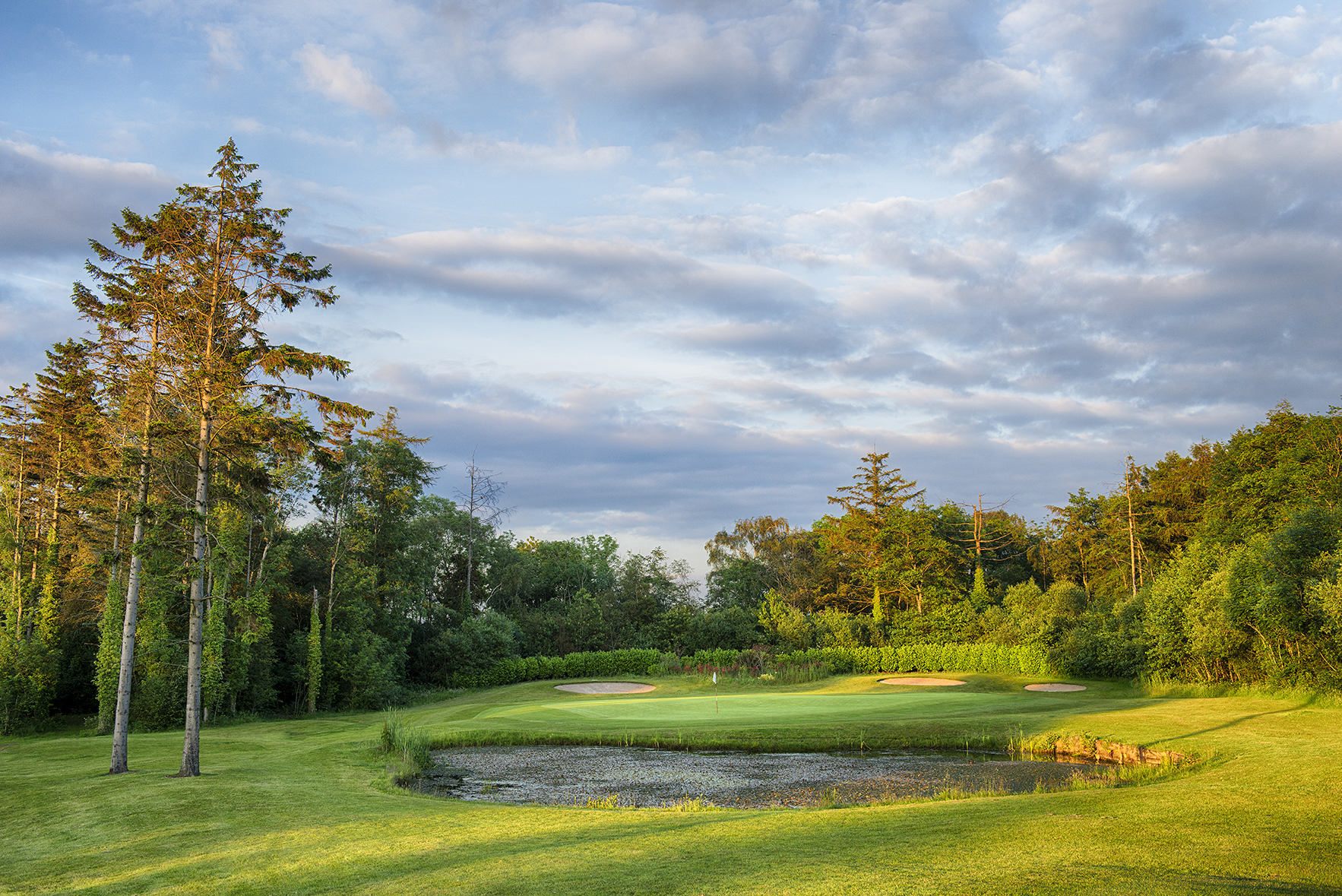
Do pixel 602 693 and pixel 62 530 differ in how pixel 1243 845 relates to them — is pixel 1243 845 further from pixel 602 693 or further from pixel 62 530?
pixel 62 530

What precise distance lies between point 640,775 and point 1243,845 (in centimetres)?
1163

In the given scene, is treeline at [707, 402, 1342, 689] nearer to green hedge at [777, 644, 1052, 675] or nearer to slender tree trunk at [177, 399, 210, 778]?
green hedge at [777, 644, 1052, 675]

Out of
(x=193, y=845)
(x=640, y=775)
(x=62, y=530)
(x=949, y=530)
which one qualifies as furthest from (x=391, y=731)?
(x=949, y=530)

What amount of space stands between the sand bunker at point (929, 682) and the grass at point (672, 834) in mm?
15192

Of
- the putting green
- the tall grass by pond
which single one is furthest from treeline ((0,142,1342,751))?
the putting green

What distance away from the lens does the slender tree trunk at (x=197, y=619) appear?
15086 mm

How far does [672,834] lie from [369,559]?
34892 mm

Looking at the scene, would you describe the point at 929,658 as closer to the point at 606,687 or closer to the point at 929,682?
the point at 929,682

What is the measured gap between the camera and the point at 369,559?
40.7 metres

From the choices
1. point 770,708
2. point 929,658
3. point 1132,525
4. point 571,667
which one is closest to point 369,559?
point 571,667

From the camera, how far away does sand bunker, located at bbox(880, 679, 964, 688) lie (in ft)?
113

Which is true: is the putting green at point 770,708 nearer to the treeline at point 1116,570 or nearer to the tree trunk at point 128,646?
the treeline at point 1116,570

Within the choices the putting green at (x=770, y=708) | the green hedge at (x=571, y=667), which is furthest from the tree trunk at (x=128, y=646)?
the green hedge at (x=571, y=667)

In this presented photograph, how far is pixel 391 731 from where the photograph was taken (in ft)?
64.5
